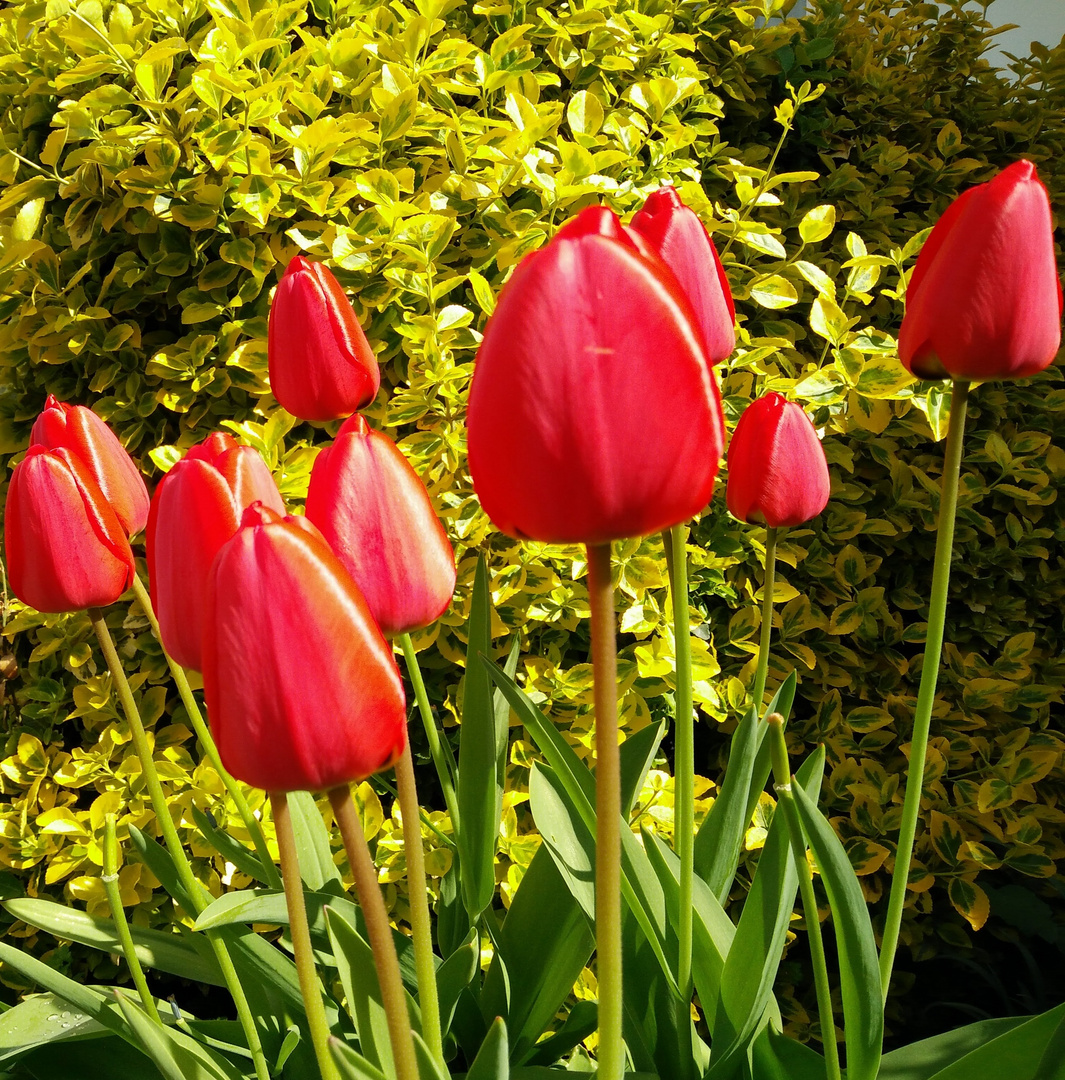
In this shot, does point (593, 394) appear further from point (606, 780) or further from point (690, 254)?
point (690, 254)

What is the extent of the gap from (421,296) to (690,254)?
0.84 metres

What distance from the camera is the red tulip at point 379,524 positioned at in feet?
2.19

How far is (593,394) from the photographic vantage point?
48cm

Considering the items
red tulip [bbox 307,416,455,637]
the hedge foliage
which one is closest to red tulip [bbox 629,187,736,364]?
red tulip [bbox 307,416,455,637]

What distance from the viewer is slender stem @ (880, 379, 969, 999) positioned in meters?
0.77

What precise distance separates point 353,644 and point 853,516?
1.79 metres

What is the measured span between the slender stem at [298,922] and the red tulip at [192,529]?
13cm

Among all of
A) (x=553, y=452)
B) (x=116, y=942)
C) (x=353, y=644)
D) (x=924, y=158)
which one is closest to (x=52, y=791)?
(x=116, y=942)

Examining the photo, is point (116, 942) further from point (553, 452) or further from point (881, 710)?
point (881, 710)

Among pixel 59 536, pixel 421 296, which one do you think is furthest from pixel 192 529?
pixel 421 296

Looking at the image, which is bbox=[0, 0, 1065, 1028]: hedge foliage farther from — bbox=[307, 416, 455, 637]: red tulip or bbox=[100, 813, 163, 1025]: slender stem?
bbox=[307, 416, 455, 637]: red tulip

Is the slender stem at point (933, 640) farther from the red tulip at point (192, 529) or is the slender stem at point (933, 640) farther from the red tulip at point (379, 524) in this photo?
the red tulip at point (192, 529)

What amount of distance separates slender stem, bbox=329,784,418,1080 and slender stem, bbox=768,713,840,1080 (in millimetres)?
283

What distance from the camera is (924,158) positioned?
2.54 meters
